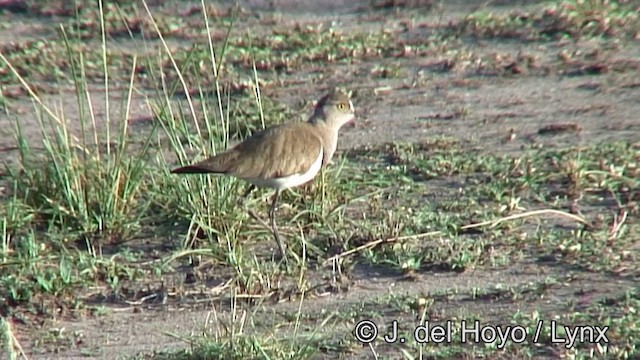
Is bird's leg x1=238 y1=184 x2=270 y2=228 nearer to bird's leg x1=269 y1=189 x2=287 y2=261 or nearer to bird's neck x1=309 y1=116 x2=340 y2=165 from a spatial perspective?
bird's leg x1=269 y1=189 x2=287 y2=261

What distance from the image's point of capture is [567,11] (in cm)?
1166

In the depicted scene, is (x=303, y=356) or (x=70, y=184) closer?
(x=303, y=356)

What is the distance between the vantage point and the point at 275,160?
24.8 ft

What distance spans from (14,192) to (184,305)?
1.56 m

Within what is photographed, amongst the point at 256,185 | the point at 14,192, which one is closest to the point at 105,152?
the point at 14,192

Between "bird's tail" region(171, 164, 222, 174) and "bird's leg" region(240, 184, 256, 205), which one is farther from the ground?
"bird's tail" region(171, 164, 222, 174)

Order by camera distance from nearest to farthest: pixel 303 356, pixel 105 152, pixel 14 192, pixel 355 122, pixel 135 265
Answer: pixel 303 356
pixel 135 265
pixel 14 192
pixel 105 152
pixel 355 122

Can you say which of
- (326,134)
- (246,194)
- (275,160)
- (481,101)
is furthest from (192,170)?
(481,101)

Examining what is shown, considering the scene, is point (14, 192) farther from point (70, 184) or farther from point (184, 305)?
point (184, 305)

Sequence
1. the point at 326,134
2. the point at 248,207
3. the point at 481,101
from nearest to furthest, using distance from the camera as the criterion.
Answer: the point at 248,207 < the point at 326,134 < the point at 481,101

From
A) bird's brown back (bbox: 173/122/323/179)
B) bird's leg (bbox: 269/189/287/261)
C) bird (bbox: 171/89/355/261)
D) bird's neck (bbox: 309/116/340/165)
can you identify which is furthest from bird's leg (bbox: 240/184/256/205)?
bird's neck (bbox: 309/116/340/165)

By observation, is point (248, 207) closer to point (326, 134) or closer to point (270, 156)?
point (270, 156)

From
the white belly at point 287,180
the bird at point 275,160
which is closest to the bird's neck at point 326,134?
the bird at point 275,160

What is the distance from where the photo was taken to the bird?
739 cm
